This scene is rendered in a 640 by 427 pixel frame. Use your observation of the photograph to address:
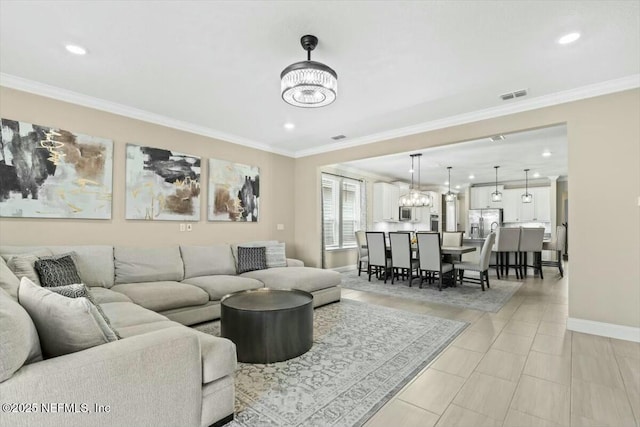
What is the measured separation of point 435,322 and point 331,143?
365 centimetres

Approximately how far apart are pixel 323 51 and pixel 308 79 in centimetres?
52

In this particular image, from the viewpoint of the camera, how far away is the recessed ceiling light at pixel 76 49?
2763 millimetres

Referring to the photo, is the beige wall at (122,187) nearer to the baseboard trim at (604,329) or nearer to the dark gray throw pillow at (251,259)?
the dark gray throw pillow at (251,259)

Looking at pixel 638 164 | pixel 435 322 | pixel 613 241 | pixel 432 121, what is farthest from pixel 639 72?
pixel 435 322

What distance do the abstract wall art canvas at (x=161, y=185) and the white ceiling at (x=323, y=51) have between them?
2.09 ft

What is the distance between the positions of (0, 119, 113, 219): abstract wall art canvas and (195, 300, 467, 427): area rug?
211cm

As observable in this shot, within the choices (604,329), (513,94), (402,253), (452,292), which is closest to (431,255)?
(402,253)

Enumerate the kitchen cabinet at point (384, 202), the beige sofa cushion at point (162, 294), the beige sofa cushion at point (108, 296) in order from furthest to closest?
1. the kitchen cabinet at point (384, 202)
2. the beige sofa cushion at point (162, 294)
3. the beige sofa cushion at point (108, 296)

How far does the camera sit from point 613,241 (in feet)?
11.0

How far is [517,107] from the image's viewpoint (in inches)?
155

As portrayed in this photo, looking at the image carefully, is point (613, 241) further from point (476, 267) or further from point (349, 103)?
point (349, 103)

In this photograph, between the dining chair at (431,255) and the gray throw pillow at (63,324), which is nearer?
the gray throw pillow at (63,324)

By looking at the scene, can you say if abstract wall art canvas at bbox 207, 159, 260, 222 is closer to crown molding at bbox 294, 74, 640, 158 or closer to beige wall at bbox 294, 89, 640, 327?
crown molding at bbox 294, 74, 640, 158

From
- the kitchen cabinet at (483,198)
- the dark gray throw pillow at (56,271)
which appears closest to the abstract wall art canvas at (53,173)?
the dark gray throw pillow at (56,271)
